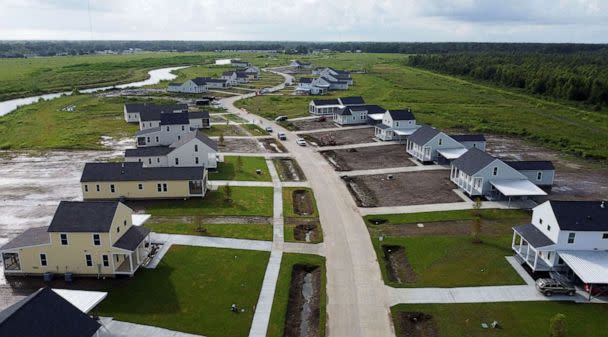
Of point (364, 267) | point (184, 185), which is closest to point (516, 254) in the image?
point (364, 267)

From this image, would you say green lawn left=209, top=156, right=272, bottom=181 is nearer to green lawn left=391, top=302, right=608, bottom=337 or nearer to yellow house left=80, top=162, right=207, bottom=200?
yellow house left=80, top=162, right=207, bottom=200

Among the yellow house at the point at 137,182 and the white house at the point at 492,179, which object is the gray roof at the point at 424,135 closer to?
the white house at the point at 492,179

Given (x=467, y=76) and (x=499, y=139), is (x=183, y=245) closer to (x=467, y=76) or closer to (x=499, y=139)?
(x=499, y=139)

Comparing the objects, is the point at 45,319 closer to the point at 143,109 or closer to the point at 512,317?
the point at 512,317

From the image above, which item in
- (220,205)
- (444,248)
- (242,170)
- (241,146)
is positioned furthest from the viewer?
(241,146)

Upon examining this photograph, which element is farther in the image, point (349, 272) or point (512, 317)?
point (349, 272)

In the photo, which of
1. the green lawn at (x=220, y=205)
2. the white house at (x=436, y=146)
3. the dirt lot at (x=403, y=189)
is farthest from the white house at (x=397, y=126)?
the green lawn at (x=220, y=205)

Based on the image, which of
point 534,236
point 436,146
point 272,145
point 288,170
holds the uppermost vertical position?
point 436,146

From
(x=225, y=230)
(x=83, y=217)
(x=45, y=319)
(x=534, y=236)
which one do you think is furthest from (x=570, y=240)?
(x=83, y=217)
